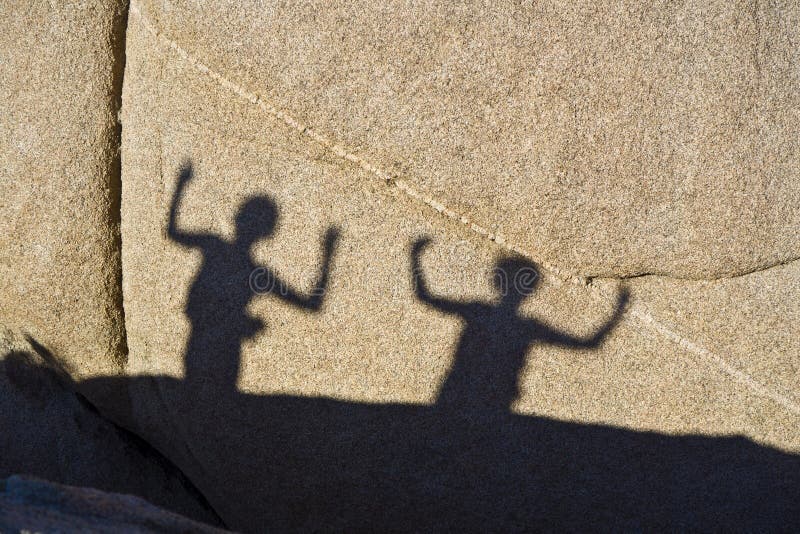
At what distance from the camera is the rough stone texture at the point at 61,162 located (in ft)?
7.41

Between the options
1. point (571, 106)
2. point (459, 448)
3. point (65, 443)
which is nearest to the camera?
point (571, 106)

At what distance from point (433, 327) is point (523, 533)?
0.82 metres

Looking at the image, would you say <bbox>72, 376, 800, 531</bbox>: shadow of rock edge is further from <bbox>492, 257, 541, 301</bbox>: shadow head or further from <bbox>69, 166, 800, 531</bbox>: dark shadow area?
<bbox>492, 257, 541, 301</bbox>: shadow head

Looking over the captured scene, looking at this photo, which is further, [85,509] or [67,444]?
[67,444]

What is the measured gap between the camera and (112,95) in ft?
7.55

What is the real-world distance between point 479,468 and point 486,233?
0.81 meters

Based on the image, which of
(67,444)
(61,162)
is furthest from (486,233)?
(67,444)

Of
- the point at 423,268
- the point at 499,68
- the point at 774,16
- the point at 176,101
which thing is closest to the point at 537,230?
the point at 423,268

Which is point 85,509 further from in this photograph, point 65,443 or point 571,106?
point 571,106

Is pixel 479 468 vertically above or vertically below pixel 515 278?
below

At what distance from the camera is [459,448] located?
224 cm

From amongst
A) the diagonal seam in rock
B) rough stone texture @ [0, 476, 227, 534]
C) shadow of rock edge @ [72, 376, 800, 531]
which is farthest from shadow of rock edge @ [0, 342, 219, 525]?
the diagonal seam in rock

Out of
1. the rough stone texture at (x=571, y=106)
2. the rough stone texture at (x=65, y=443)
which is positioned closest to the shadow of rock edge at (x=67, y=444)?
the rough stone texture at (x=65, y=443)

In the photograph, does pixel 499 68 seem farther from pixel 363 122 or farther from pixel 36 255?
pixel 36 255
